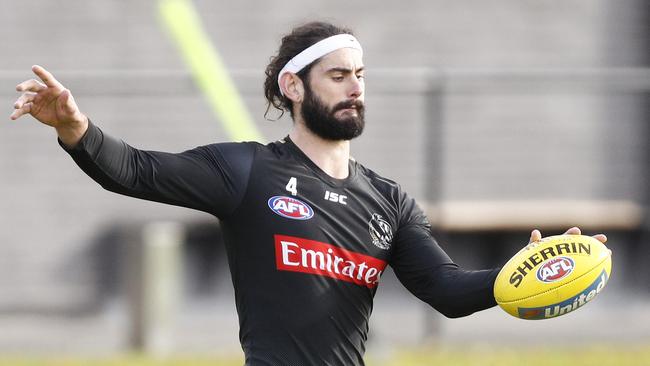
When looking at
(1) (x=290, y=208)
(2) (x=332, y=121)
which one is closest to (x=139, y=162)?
(1) (x=290, y=208)

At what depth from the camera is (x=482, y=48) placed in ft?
44.2

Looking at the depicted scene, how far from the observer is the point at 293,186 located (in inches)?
215

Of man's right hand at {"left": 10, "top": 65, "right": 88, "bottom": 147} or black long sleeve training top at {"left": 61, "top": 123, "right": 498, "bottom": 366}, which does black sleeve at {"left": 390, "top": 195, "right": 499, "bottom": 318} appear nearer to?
black long sleeve training top at {"left": 61, "top": 123, "right": 498, "bottom": 366}

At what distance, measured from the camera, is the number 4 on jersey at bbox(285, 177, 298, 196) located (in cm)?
544

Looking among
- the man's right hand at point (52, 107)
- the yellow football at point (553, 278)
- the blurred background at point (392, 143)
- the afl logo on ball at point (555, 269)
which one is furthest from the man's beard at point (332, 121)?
the blurred background at point (392, 143)

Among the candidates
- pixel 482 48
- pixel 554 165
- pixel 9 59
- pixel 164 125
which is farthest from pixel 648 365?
pixel 9 59

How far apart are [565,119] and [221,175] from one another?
8.46 metres

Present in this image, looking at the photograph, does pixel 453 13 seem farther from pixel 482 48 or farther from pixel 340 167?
pixel 340 167

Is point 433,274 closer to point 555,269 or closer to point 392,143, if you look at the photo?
point 555,269

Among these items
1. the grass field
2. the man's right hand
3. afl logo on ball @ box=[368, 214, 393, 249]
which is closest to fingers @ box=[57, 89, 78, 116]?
the man's right hand

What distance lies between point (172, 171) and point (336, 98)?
2.72ft

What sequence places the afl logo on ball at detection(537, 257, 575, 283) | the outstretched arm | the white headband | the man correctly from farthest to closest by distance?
the white headband < the man < the afl logo on ball at detection(537, 257, 575, 283) < the outstretched arm

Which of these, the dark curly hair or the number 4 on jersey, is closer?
the number 4 on jersey

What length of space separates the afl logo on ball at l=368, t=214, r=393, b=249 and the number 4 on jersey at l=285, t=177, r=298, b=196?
0.36 metres
